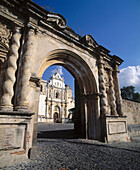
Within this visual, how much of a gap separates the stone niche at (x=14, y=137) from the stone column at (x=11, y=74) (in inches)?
18.0

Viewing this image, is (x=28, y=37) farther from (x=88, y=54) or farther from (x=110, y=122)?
(x=110, y=122)

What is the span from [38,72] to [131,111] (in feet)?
26.3

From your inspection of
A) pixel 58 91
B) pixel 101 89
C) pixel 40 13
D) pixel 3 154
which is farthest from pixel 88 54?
pixel 58 91

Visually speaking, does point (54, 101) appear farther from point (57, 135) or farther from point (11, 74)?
point (11, 74)

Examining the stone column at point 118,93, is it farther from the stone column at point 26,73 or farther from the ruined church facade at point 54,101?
the ruined church facade at point 54,101

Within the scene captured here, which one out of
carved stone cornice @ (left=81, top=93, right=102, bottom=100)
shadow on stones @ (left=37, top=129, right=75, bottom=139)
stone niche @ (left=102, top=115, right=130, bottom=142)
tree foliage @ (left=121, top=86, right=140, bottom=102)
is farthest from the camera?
tree foliage @ (left=121, top=86, right=140, bottom=102)

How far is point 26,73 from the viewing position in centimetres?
382

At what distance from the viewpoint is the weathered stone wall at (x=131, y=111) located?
28.3ft

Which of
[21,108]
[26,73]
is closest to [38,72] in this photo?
[26,73]

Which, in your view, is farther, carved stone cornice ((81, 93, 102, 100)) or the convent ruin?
carved stone cornice ((81, 93, 102, 100))

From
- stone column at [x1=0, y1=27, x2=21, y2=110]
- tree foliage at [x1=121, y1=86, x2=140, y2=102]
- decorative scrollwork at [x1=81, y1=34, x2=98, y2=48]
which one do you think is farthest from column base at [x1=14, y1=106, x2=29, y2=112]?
tree foliage at [x1=121, y1=86, x2=140, y2=102]

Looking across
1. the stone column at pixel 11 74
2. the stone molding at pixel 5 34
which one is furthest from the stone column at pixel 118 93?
the stone molding at pixel 5 34

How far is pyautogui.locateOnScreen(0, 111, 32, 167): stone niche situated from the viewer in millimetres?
2853

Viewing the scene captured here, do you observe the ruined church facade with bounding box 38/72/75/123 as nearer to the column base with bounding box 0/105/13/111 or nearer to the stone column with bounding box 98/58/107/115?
the stone column with bounding box 98/58/107/115
